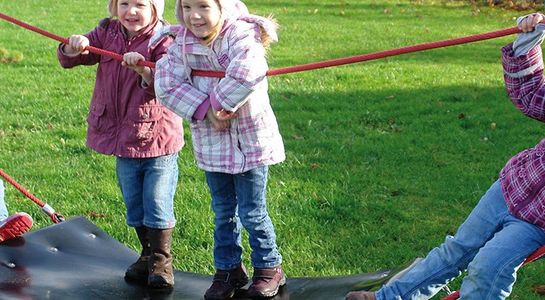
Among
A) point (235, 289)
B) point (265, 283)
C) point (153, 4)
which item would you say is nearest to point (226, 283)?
point (235, 289)

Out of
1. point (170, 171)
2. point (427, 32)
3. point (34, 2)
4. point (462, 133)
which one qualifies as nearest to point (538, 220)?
point (170, 171)

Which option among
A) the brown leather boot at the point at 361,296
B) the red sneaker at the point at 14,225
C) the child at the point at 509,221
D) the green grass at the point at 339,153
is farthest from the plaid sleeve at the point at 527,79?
the red sneaker at the point at 14,225

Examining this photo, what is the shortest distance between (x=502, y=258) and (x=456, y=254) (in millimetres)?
272

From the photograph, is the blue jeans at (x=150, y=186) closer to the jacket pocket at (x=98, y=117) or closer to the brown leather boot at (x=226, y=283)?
the jacket pocket at (x=98, y=117)

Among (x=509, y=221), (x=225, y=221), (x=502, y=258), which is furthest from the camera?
(x=225, y=221)

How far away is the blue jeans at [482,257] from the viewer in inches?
126

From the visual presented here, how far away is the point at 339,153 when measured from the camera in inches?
275

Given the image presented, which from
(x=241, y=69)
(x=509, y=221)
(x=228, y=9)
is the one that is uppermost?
(x=228, y=9)

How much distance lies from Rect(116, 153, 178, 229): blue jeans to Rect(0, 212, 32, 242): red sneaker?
599 millimetres

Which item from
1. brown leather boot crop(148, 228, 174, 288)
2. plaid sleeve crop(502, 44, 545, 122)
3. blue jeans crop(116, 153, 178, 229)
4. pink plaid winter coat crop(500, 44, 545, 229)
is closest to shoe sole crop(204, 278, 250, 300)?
brown leather boot crop(148, 228, 174, 288)

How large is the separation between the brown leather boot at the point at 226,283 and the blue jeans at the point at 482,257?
0.85 metres

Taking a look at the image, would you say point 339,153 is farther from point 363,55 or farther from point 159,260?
point 363,55

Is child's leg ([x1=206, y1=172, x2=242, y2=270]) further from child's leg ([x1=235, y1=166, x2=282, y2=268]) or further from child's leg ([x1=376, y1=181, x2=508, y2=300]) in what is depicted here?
child's leg ([x1=376, y1=181, x2=508, y2=300])

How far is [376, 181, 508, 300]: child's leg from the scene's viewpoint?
3.36 metres
